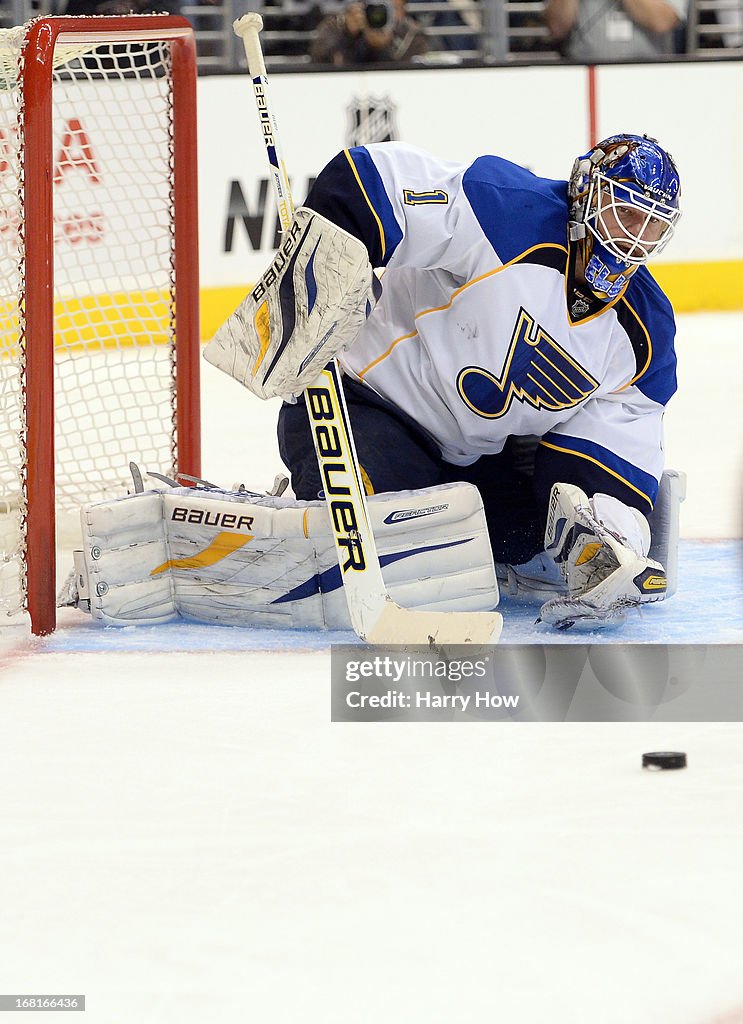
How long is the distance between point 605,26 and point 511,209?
4.58m

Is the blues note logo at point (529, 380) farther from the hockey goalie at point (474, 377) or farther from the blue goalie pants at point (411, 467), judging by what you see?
the blue goalie pants at point (411, 467)

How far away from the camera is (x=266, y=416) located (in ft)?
14.6

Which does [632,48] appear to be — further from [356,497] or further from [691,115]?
[356,497]

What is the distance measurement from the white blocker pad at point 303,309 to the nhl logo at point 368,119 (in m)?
4.14

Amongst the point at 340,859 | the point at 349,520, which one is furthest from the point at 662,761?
the point at 349,520

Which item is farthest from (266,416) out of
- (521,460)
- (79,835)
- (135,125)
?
(79,835)

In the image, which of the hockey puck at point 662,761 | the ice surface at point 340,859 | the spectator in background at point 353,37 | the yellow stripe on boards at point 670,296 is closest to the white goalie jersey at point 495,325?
the ice surface at point 340,859

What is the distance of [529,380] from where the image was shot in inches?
90.7

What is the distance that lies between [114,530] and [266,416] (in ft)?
7.21

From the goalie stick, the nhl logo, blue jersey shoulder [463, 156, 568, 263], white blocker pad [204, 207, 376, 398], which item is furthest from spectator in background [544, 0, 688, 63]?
white blocker pad [204, 207, 376, 398]

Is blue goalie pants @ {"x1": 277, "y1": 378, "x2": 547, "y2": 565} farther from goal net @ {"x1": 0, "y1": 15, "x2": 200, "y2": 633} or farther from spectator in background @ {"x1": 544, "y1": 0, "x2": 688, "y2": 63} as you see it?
spectator in background @ {"x1": 544, "y1": 0, "x2": 688, "y2": 63}

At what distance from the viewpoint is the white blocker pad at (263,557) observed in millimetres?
2256

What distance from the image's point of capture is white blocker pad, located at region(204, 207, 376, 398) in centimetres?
201

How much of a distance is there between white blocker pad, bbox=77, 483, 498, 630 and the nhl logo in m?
4.05
